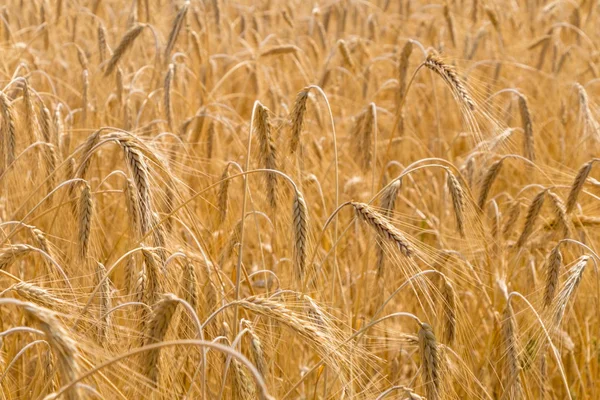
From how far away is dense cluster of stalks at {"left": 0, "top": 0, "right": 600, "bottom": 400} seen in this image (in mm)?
1632

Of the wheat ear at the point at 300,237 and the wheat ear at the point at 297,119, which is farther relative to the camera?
the wheat ear at the point at 297,119

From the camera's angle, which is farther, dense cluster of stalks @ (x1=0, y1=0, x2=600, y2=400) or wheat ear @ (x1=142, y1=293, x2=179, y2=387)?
dense cluster of stalks @ (x1=0, y1=0, x2=600, y2=400)

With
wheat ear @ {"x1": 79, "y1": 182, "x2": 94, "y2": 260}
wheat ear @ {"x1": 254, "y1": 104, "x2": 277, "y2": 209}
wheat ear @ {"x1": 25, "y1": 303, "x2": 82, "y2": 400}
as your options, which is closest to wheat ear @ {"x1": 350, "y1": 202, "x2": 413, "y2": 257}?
wheat ear @ {"x1": 254, "y1": 104, "x2": 277, "y2": 209}

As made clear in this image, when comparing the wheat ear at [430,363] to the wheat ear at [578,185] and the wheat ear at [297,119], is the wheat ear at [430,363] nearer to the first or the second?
the wheat ear at [297,119]

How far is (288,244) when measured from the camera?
7.88 feet

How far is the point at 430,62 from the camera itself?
2.30 meters

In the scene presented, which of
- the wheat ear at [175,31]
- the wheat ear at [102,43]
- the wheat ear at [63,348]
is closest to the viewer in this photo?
the wheat ear at [63,348]

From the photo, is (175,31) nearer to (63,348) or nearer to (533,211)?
(533,211)

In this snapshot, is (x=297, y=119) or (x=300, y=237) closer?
(x=300, y=237)

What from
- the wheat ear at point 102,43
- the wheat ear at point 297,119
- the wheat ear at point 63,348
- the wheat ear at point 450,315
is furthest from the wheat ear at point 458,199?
the wheat ear at point 102,43

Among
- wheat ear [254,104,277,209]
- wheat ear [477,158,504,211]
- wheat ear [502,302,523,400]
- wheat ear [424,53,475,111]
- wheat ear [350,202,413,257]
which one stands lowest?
wheat ear [502,302,523,400]

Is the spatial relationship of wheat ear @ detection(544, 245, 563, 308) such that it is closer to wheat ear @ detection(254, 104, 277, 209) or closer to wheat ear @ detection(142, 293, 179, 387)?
wheat ear @ detection(254, 104, 277, 209)

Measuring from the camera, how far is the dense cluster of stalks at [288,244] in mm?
1632

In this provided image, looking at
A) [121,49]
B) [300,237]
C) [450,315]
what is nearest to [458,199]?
[450,315]
